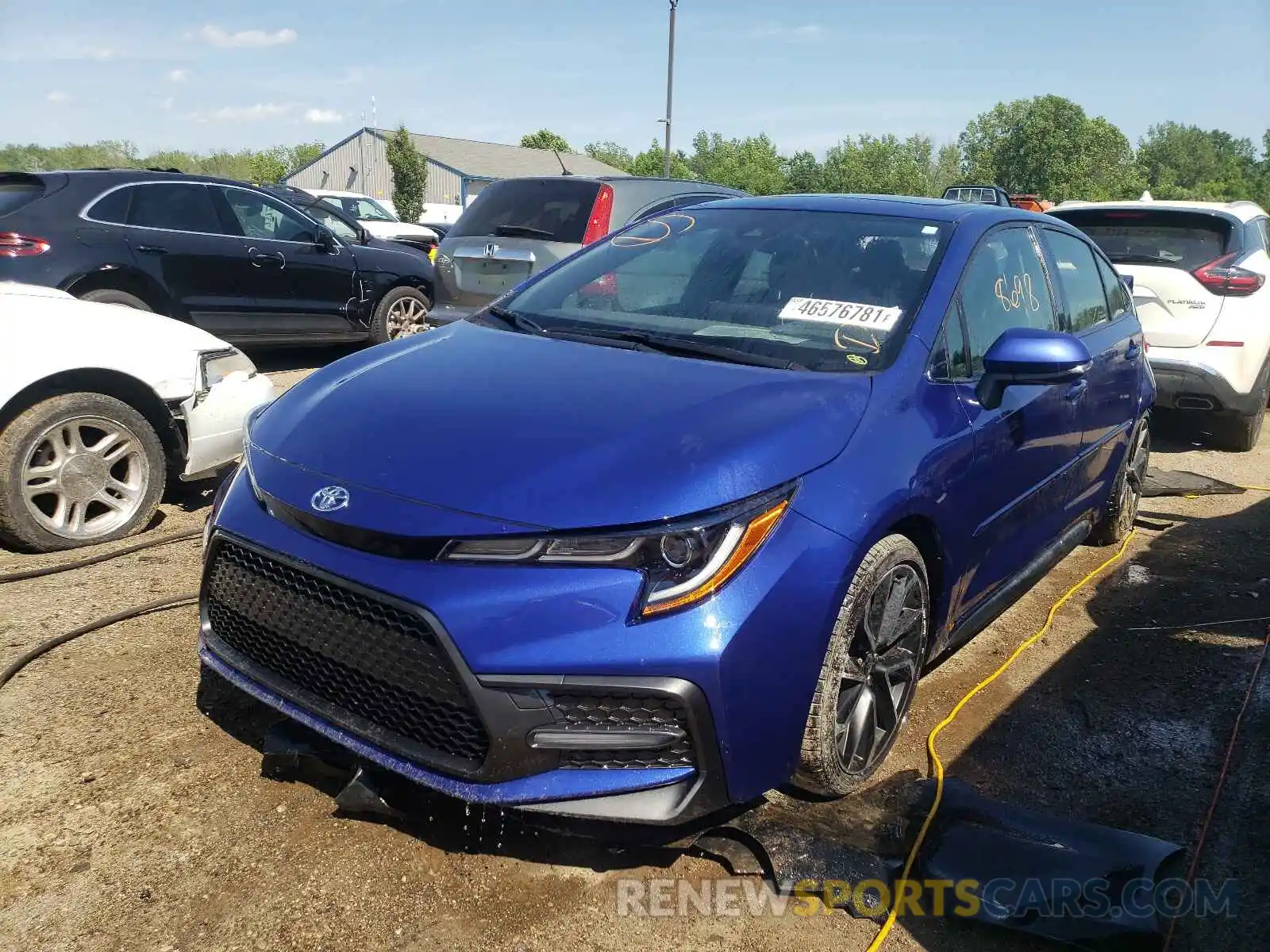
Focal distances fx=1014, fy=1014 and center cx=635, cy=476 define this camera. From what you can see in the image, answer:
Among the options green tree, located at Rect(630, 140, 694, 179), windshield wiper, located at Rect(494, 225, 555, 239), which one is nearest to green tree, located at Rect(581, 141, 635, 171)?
green tree, located at Rect(630, 140, 694, 179)

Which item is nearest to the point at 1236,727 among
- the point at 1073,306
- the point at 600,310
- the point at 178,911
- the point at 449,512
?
the point at 1073,306

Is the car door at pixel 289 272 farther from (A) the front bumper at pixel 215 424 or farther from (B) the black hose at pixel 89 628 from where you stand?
(B) the black hose at pixel 89 628

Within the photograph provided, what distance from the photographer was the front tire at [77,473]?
4113 mm

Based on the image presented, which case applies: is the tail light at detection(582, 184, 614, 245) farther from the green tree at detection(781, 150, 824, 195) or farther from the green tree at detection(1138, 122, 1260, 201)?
the green tree at detection(1138, 122, 1260, 201)

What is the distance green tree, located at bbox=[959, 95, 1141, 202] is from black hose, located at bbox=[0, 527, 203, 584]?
91824 mm

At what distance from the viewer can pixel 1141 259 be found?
725cm

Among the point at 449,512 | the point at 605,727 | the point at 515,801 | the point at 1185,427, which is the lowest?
the point at 1185,427

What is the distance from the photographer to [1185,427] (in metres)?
8.44

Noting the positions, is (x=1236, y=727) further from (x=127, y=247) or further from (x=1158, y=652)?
(x=127, y=247)

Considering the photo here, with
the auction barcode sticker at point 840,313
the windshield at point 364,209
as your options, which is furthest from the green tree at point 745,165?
the auction barcode sticker at point 840,313

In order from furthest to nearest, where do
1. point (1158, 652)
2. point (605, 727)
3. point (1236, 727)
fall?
point (1158, 652), point (1236, 727), point (605, 727)

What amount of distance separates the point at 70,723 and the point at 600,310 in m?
2.10

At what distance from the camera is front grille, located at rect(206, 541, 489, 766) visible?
7.25ft

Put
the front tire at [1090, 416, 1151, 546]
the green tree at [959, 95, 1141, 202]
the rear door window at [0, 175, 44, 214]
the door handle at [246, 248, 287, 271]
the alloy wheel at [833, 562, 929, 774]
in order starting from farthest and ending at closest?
1. the green tree at [959, 95, 1141, 202]
2. the door handle at [246, 248, 287, 271]
3. the rear door window at [0, 175, 44, 214]
4. the front tire at [1090, 416, 1151, 546]
5. the alloy wheel at [833, 562, 929, 774]
